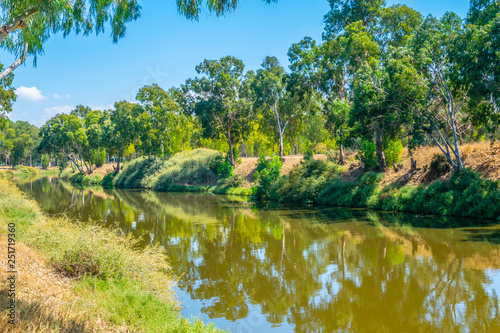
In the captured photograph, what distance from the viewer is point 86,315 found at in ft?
20.1

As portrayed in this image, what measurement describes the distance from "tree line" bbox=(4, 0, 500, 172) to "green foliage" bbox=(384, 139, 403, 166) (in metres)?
0.10

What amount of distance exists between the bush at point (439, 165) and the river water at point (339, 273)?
13.6 ft

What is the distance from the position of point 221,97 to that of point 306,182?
1914cm

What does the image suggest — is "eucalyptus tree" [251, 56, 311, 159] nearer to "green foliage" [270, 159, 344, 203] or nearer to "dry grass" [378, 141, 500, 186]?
"green foliage" [270, 159, 344, 203]

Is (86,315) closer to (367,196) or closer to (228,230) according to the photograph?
(228,230)

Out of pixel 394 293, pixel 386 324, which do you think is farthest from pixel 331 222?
pixel 386 324

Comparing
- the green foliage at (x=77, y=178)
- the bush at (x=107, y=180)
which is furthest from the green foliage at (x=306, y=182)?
the green foliage at (x=77, y=178)

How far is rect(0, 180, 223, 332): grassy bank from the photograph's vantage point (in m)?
5.62

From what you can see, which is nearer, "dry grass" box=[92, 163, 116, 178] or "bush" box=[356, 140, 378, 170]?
"bush" box=[356, 140, 378, 170]

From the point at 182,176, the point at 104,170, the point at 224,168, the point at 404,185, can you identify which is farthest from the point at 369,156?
the point at 104,170

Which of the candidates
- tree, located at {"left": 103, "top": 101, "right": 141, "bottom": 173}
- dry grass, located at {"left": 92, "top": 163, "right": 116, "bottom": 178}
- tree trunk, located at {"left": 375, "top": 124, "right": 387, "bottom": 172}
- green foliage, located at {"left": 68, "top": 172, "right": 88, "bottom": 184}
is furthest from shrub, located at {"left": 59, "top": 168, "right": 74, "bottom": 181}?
tree trunk, located at {"left": 375, "top": 124, "right": 387, "bottom": 172}

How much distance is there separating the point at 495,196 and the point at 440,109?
6473 mm

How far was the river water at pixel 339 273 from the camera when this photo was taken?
8336mm

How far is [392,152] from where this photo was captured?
92.4ft
